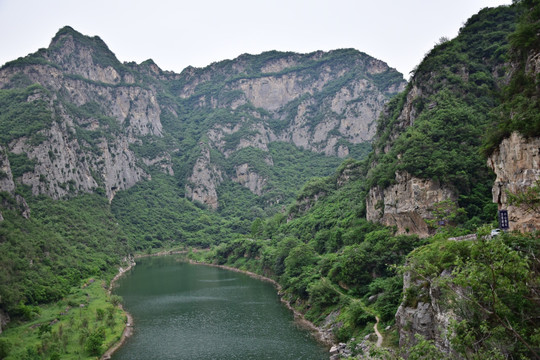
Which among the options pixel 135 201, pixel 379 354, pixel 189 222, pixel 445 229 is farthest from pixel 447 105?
pixel 135 201

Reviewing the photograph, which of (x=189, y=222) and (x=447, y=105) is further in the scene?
(x=189, y=222)

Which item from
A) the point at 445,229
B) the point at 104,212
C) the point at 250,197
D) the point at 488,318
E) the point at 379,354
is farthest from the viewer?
the point at 250,197

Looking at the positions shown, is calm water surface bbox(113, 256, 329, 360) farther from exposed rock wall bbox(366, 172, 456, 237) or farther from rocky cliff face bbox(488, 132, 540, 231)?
rocky cliff face bbox(488, 132, 540, 231)

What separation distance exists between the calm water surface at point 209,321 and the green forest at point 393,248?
360 centimetres

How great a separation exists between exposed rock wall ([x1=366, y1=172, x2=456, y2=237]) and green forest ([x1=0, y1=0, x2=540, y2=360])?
1.13 meters

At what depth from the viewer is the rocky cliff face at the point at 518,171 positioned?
25.4m

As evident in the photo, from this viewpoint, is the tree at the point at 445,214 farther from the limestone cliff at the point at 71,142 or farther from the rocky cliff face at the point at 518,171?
the limestone cliff at the point at 71,142

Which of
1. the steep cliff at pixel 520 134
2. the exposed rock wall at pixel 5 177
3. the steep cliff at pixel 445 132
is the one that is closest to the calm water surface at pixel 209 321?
the steep cliff at pixel 445 132

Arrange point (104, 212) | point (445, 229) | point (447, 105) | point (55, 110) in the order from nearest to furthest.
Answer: point (445, 229)
point (447, 105)
point (104, 212)
point (55, 110)

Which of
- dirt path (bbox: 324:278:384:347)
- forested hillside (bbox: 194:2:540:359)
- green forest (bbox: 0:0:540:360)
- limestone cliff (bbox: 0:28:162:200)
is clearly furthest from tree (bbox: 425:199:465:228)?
limestone cliff (bbox: 0:28:162:200)

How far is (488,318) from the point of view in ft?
53.7

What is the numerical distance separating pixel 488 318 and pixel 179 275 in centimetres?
8125

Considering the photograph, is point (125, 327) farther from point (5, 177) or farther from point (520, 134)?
point (520, 134)

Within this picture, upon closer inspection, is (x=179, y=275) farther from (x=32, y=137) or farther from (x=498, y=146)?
(x=498, y=146)
